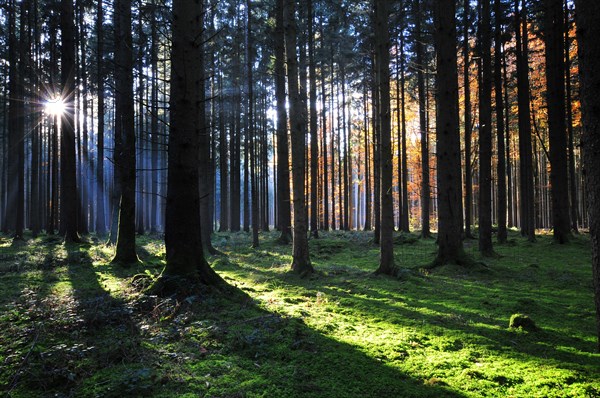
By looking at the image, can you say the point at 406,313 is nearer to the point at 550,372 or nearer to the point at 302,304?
the point at 302,304

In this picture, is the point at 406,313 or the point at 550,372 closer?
the point at 550,372

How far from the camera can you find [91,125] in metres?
33.0

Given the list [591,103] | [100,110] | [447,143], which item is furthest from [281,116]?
[591,103]

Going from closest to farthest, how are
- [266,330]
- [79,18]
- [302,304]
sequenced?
1. [266,330]
2. [302,304]
3. [79,18]

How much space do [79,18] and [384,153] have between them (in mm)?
21722

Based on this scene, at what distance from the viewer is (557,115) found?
14.2m

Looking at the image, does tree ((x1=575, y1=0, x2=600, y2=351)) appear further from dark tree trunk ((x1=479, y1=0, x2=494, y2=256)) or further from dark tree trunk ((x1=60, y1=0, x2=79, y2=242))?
dark tree trunk ((x1=60, y1=0, x2=79, y2=242))

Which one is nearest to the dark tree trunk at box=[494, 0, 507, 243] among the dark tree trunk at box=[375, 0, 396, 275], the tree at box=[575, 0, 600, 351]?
the dark tree trunk at box=[375, 0, 396, 275]

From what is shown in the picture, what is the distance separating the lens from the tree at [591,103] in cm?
255

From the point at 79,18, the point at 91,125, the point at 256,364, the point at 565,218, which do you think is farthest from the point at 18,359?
the point at 91,125

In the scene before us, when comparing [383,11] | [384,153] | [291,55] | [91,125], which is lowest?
[384,153]

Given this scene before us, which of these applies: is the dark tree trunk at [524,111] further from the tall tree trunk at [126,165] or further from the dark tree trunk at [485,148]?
the tall tree trunk at [126,165]

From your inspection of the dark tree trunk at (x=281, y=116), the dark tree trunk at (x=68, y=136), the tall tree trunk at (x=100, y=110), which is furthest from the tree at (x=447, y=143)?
the dark tree trunk at (x=68, y=136)

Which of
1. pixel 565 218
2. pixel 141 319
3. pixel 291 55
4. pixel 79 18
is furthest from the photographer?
pixel 79 18
